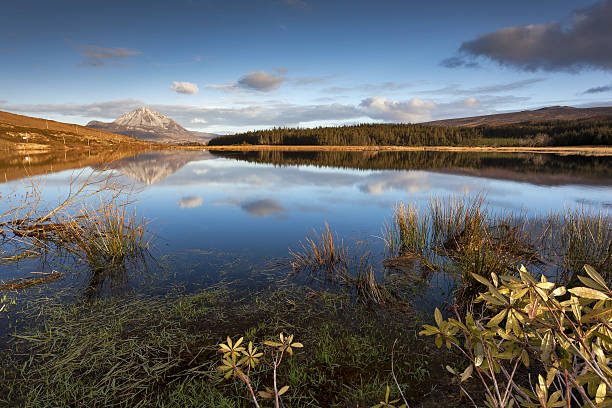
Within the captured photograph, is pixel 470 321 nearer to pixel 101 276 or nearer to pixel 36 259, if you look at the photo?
pixel 101 276

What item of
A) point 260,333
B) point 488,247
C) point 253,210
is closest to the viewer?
point 260,333

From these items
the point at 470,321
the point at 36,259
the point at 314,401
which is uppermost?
the point at 470,321

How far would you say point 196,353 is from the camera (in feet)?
13.9

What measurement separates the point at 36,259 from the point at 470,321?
32.9ft

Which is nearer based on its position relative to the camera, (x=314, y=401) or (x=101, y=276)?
(x=314, y=401)

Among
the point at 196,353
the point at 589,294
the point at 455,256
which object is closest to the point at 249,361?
the point at 589,294

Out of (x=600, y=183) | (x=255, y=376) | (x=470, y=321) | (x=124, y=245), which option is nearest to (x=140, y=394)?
(x=255, y=376)

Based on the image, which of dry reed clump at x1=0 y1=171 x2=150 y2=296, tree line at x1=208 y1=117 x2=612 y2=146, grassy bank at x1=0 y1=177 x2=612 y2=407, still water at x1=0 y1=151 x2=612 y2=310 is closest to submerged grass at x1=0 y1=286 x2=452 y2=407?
grassy bank at x1=0 y1=177 x2=612 y2=407

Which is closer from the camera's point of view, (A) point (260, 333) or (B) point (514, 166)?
(A) point (260, 333)

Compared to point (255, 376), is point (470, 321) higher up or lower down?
higher up

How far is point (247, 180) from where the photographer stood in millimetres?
26078

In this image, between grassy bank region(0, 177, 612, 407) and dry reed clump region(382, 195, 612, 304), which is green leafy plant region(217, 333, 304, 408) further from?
dry reed clump region(382, 195, 612, 304)

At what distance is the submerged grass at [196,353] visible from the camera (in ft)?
11.5

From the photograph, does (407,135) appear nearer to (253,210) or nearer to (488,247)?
(253,210)
